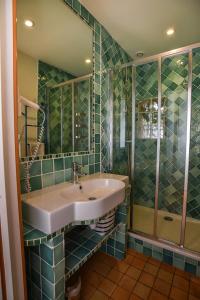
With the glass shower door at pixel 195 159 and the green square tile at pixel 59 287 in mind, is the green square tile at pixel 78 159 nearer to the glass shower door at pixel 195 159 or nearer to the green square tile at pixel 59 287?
the green square tile at pixel 59 287

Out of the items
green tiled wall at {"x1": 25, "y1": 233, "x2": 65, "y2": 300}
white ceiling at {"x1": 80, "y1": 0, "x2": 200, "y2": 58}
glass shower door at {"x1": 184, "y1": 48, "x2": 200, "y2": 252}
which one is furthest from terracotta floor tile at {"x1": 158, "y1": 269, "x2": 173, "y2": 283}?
white ceiling at {"x1": 80, "y1": 0, "x2": 200, "y2": 58}

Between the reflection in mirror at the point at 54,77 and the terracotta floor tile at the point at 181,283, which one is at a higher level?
the reflection in mirror at the point at 54,77

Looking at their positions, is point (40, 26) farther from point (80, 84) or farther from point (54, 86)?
point (80, 84)

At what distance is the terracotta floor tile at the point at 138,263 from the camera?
1609 mm

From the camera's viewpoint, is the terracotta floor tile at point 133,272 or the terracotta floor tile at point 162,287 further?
the terracotta floor tile at point 133,272

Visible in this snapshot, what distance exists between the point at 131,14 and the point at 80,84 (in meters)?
0.93

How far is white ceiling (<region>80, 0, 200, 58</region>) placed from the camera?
1.58m

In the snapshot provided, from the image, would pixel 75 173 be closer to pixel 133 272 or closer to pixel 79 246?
pixel 79 246

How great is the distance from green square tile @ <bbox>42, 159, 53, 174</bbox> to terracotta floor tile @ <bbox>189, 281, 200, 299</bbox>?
5.03 feet

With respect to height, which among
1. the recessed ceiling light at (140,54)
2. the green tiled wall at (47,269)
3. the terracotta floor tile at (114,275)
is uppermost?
the recessed ceiling light at (140,54)

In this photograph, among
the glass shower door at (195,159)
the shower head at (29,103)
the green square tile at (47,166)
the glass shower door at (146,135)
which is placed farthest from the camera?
the glass shower door at (146,135)

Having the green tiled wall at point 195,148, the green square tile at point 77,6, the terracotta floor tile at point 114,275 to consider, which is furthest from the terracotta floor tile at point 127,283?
the green square tile at point 77,6

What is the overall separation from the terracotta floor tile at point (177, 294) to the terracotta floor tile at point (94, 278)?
59 centimetres

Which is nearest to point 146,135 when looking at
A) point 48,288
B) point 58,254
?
point 58,254
